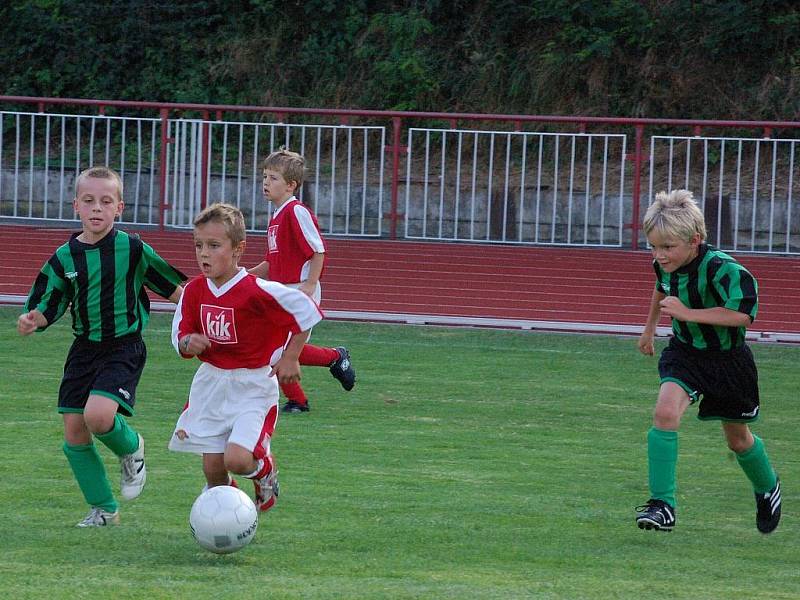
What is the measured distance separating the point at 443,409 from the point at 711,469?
2.14 metres

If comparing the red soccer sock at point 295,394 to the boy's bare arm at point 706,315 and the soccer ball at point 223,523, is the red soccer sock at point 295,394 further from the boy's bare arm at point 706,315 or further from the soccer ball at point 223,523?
the soccer ball at point 223,523

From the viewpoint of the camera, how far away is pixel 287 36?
2245 cm

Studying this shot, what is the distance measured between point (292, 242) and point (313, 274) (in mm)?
256

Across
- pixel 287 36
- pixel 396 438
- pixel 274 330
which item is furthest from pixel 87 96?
pixel 274 330

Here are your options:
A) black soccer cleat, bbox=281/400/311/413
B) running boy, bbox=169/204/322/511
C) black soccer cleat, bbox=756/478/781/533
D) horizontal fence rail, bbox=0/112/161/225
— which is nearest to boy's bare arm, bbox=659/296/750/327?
black soccer cleat, bbox=756/478/781/533

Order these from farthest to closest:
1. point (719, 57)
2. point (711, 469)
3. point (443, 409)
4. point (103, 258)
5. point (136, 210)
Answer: point (719, 57), point (136, 210), point (443, 409), point (711, 469), point (103, 258)

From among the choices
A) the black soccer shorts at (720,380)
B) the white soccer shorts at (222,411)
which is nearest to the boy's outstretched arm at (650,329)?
the black soccer shorts at (720,380)

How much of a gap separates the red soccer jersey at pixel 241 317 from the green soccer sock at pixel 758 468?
189cm

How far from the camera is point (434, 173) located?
15922 millimetres

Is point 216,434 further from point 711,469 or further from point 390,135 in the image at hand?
point 390,135

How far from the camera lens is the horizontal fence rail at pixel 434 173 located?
580 inches

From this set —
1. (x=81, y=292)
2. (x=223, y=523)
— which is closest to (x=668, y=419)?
(x=223, y=523)

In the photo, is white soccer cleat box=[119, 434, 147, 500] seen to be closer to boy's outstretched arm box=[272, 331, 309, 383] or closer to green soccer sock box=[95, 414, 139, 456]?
green soccer sock box=[95, 414, 139, 456]

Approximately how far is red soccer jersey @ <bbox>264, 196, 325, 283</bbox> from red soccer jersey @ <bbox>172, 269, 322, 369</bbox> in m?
3.00
